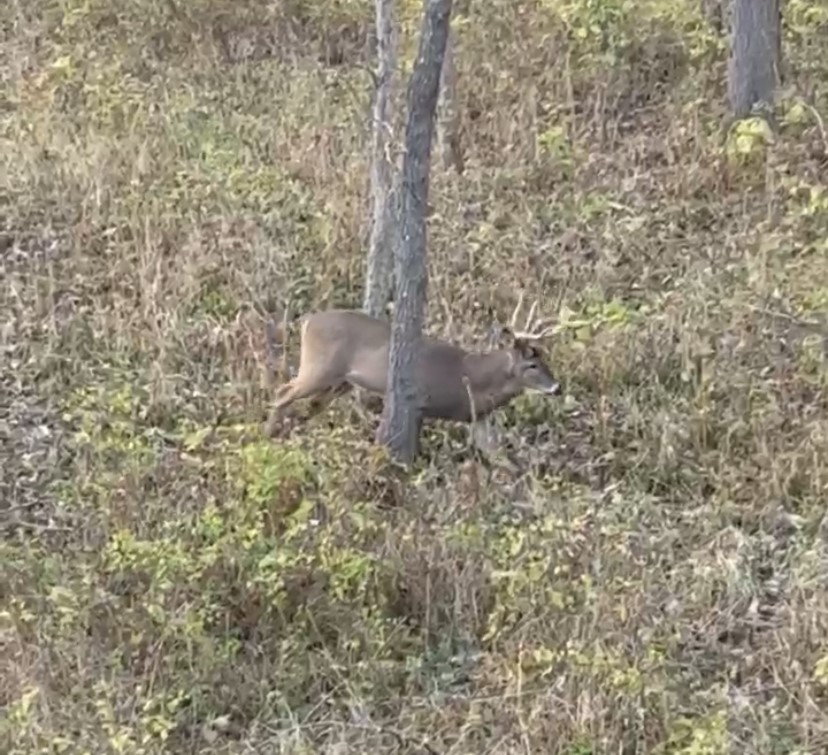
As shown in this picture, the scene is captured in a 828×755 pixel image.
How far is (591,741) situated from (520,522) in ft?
5.76

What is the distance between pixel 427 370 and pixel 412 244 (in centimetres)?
74

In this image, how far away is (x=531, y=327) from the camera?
874cm

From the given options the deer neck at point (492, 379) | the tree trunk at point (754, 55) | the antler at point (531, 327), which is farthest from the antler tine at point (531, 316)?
the tree trunk at point (754, 55)

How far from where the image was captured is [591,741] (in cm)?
555

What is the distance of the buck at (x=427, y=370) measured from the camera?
25.9 ft

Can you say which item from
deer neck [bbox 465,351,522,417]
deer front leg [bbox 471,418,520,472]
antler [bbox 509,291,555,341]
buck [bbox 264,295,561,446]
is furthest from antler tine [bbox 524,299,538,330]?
deer front leg [bbox 471,418,520,472]

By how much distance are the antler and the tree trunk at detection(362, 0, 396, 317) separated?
79 centimetres

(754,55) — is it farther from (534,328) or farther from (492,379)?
(492,379)

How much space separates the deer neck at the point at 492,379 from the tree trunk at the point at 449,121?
327 centimetres

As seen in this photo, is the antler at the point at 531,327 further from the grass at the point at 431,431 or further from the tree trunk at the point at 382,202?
the tree trunk at the point at 382,202

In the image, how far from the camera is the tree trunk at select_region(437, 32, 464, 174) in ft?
36.8

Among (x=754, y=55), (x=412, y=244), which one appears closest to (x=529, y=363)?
(x=412, y=244)

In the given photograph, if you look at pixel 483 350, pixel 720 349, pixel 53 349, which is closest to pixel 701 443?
pixel 720 349

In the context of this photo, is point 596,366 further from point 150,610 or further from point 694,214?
point 150,610
